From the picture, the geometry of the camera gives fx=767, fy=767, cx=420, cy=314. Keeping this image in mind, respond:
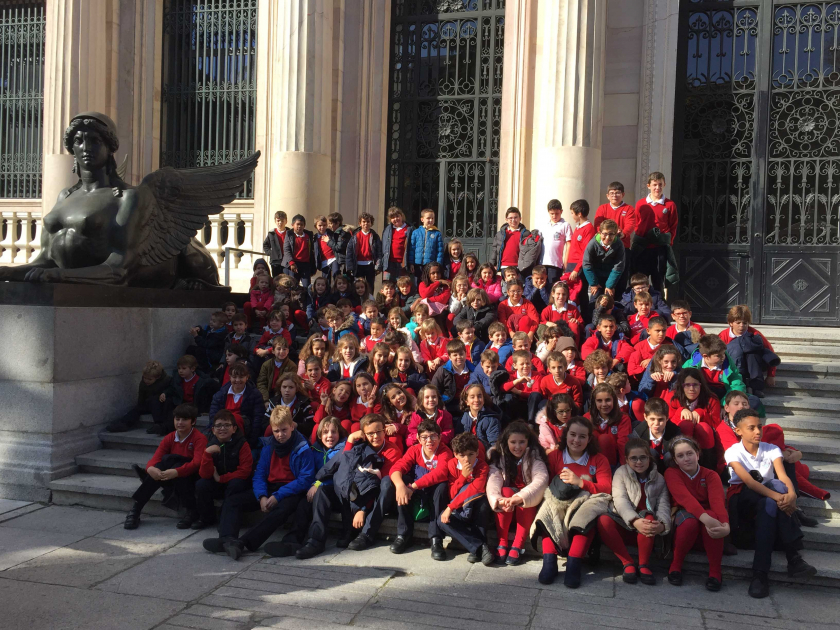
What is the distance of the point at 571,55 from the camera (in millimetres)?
11453

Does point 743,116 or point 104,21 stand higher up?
point 104,21

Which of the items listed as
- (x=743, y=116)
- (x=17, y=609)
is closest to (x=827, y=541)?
(x=17, y=609)

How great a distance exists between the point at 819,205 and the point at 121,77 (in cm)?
1285

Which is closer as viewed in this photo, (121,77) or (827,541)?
(827,541)

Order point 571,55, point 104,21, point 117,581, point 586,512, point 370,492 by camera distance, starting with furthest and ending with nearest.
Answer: point 104,21 < point 571,55 < point 370,492 < point 586,512 < point 117,581

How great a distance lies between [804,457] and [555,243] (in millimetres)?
4071

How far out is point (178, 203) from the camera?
8844 mm

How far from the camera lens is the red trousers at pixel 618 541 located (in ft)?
17.4

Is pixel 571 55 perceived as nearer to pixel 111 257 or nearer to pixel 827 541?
pixel 111 257

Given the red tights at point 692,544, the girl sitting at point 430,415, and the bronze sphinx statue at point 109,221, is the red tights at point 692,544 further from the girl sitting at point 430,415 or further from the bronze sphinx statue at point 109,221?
the bronze sphinx statue at point 109,221

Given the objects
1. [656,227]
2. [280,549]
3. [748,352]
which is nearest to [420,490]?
[280,549]

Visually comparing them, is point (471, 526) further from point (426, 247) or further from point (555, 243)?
point (426, 247)

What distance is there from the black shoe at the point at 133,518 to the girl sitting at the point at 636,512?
3.69 metres

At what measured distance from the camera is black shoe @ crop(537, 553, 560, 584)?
522 cm
